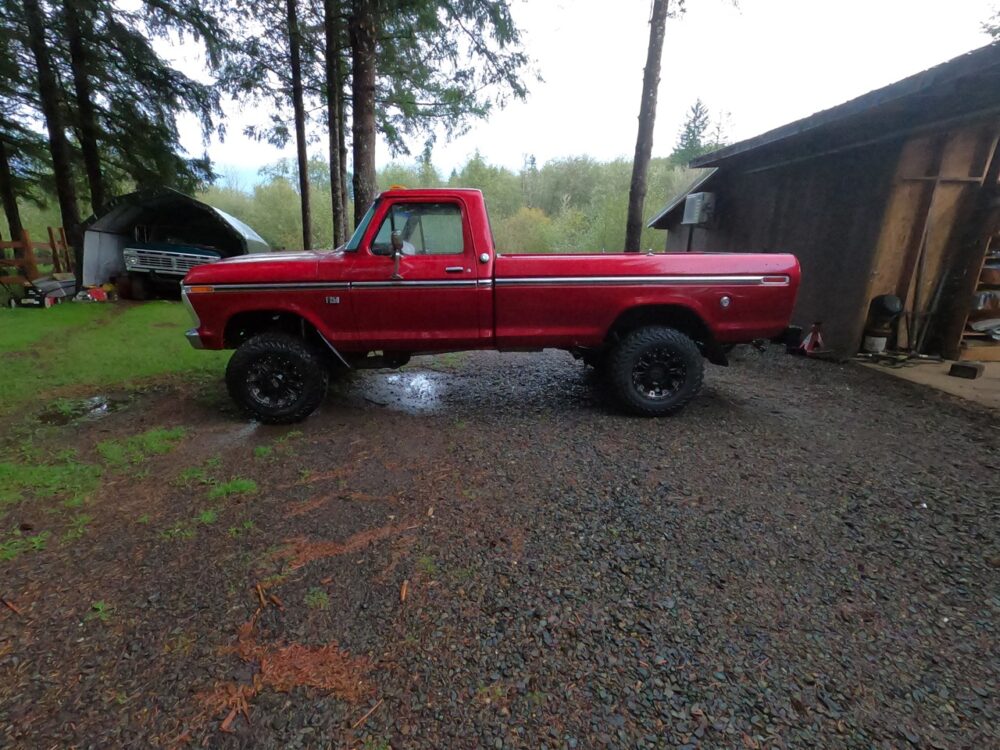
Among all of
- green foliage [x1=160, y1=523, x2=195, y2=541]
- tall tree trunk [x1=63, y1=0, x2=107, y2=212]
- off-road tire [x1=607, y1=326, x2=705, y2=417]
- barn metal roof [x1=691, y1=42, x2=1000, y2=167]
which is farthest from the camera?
tall tree trunk [x1=63, y1=0, x2=107, y2=212]

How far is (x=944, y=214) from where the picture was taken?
615 cm

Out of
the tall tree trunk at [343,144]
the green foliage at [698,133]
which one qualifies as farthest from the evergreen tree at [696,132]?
the tall tree trunk at [343,144]

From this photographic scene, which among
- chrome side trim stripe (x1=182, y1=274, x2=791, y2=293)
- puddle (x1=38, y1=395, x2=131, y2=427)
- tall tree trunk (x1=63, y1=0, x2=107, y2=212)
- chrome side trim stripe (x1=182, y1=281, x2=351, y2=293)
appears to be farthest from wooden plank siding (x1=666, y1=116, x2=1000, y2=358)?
tall tree trunk (x1=63, y1=0, x2=107, y2=212)

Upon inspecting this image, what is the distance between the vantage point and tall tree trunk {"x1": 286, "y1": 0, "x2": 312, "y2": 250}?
34.1 ft

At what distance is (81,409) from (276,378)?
2.01 m

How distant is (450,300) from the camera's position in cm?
414

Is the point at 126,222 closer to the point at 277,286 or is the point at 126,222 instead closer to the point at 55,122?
the point at 55,122

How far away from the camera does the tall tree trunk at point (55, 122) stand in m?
10.1

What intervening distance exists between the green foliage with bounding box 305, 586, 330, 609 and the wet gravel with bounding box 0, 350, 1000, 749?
3 cm

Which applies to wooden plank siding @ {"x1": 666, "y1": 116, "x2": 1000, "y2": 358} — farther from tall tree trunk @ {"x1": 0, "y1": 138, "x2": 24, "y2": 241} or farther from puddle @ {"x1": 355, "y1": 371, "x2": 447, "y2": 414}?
tall tree trunk @ {"x1": 0, "y1": 138, "x2": 24, "y2": 241}

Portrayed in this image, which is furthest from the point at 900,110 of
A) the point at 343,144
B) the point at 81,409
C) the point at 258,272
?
the point at 343,144

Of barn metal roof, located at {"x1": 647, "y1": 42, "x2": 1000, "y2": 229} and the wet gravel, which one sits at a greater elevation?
barn metal roof, located at {"x1": 647, "y1": 42, "x2": 1000, "y2": 229}

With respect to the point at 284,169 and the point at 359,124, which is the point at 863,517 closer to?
the point at 359,124

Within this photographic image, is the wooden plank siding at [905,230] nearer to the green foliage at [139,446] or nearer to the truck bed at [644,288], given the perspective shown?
the truck bed at [644,288]
